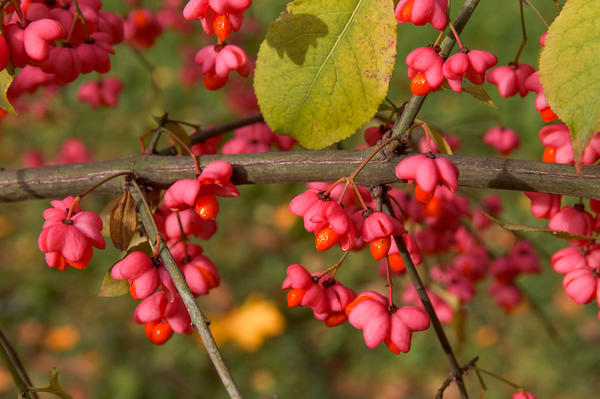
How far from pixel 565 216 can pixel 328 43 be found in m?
0.58

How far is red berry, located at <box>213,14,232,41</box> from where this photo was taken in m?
1.02

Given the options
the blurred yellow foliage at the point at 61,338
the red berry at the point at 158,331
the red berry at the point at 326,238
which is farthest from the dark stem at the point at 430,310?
the blurred yellow foliage at the point at 61,338

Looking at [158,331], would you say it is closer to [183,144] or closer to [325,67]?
[183,144]

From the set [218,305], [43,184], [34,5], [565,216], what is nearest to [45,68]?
[34,5]

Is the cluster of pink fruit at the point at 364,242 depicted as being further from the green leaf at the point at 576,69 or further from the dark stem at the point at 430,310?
the green leaf at the point at 576,69

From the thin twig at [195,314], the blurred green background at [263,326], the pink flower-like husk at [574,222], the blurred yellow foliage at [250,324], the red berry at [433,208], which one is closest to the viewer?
the thin twig at [195,314]

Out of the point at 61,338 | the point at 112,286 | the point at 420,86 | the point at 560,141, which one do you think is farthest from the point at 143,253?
the point at 61,338

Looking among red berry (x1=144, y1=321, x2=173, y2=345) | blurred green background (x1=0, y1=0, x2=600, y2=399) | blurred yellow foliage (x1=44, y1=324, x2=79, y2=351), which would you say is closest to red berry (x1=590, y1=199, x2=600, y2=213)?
red berry (x1=144, y1=321, x2=173, y2=345)

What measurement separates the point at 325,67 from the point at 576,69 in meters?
0.37

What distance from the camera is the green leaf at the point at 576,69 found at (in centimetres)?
79

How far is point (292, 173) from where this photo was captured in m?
1.07

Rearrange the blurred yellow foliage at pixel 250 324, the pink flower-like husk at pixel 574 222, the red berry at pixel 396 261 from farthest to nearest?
the blurred yellow foliage at pixel 250 324, the red berry at pixel 396 261, the pink flower-like husk at pixel 574 222

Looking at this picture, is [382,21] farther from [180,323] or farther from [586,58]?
[180,323]

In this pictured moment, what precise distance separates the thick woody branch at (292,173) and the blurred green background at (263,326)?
162cm
